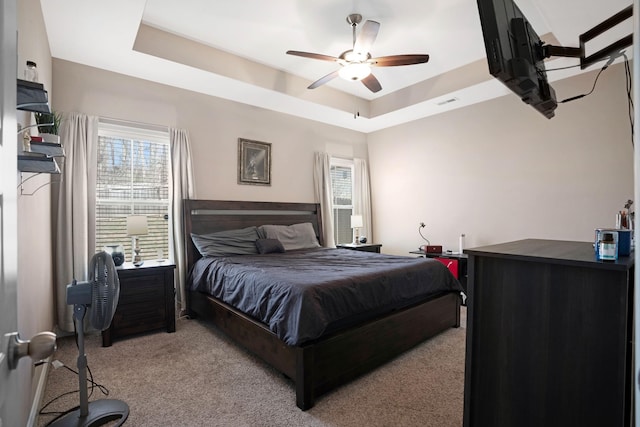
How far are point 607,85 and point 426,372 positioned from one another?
3.52m

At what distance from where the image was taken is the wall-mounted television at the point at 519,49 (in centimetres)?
139

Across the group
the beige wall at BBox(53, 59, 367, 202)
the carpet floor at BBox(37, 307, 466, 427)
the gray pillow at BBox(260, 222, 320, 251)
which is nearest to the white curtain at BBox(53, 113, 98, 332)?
the beige wall at BBox(53, 59, 367, 202)

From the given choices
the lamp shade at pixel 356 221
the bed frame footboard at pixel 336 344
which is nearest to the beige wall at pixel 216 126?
the lamp shade at pixel 356 221

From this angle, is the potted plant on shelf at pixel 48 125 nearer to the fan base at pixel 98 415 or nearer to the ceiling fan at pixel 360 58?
the fan base at pixel 98 415

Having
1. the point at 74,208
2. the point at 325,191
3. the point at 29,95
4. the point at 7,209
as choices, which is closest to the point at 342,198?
the point at 325,191

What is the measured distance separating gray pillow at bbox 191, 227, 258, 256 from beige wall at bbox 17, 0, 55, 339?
135cm

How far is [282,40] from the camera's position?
3.38 m

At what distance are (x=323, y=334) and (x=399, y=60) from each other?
242 cm

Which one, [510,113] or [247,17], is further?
[510,113]

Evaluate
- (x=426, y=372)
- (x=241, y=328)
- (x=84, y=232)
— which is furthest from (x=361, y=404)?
(x=84, y=232)

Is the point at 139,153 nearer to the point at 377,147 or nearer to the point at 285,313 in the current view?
the point at 285,313

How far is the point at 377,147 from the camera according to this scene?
18.9 ft

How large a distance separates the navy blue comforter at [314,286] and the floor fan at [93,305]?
0.97 m

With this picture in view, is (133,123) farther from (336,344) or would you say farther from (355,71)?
(336,344)
